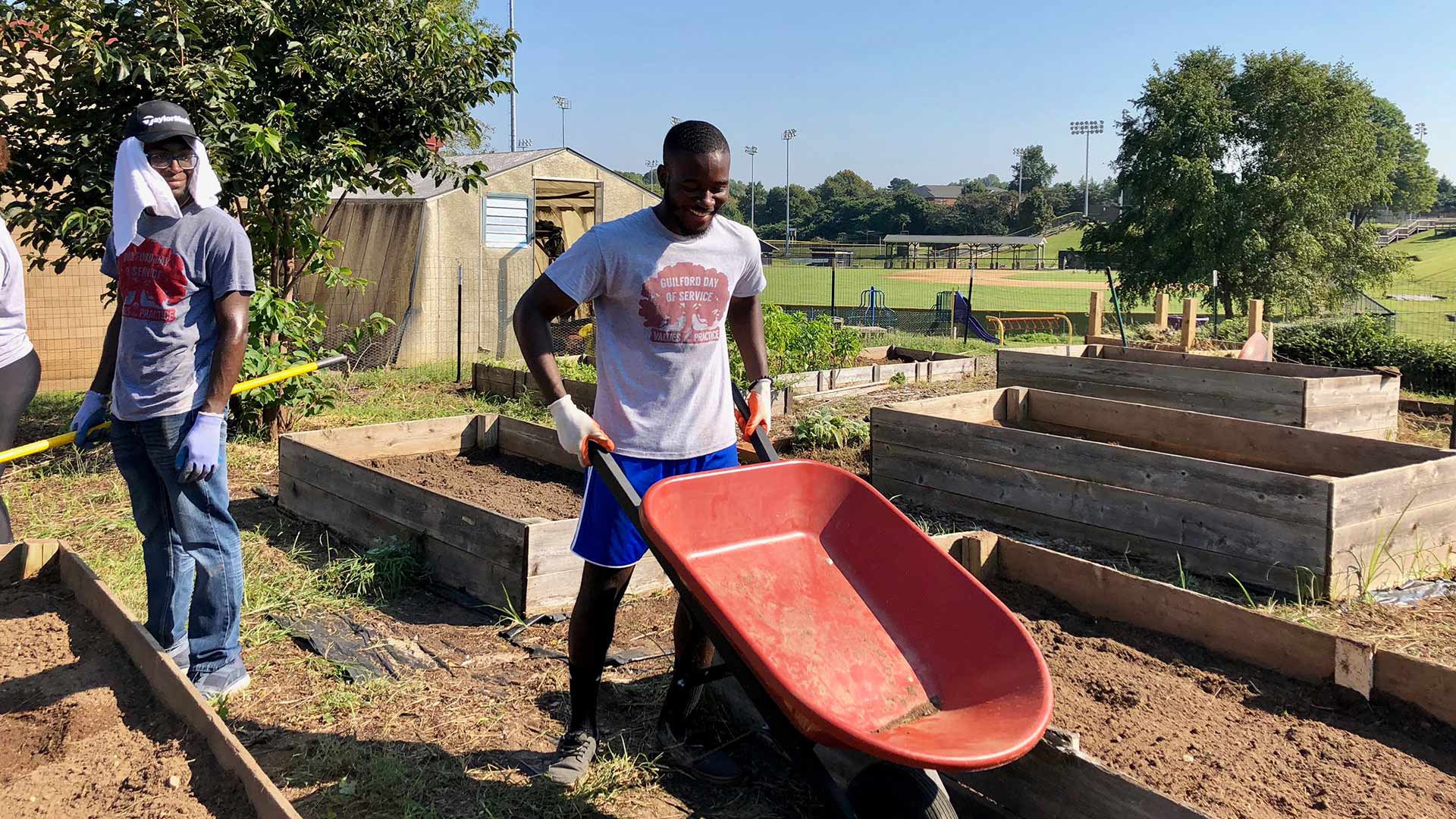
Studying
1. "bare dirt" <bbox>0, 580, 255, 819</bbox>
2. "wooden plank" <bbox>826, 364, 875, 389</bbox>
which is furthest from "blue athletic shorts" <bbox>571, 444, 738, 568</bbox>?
"wooden plank" <bbox>826, 364, 875, 389</bbox>

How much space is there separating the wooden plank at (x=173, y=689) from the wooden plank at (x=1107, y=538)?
421 centimetres

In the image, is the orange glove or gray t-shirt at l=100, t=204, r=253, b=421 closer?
the orange glove

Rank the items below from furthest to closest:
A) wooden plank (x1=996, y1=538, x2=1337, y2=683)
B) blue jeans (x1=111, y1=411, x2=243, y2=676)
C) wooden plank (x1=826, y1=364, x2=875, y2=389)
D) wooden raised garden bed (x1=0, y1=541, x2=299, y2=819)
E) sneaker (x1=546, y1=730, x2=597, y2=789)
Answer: wooden plank (x1=826, y1=364, x2=875, y2=389) → wooden plank (x1=996, y1=538, x2=1337, y2=683) → blue jeans (x1=111, y1=411, x2=243, y2=676) → sneaker (x1=546, y1=730, x2=597, y2=789) → wooden raised garden bed (x1=0, y1=541, x2=299, y2=819)

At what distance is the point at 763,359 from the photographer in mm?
3314

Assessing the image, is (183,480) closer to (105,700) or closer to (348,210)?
(105,700)

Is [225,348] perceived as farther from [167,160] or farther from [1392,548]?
[1392,548]

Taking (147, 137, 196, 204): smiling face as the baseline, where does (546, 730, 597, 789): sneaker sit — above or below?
below

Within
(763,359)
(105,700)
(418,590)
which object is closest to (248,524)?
(418,590)

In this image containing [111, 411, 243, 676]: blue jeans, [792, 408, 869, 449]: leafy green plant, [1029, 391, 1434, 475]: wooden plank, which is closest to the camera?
[111, 411, 243, 676]: blue jeans

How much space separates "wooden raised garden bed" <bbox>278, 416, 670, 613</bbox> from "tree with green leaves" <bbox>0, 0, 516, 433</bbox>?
1.30 meters

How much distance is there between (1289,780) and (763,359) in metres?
1.90

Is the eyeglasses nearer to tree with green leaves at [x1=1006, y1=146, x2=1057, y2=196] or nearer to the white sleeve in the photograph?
the white sleeve

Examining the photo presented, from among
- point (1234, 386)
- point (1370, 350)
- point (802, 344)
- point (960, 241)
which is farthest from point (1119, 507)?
point (960, 241)

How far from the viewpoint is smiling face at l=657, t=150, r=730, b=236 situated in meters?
2.71
